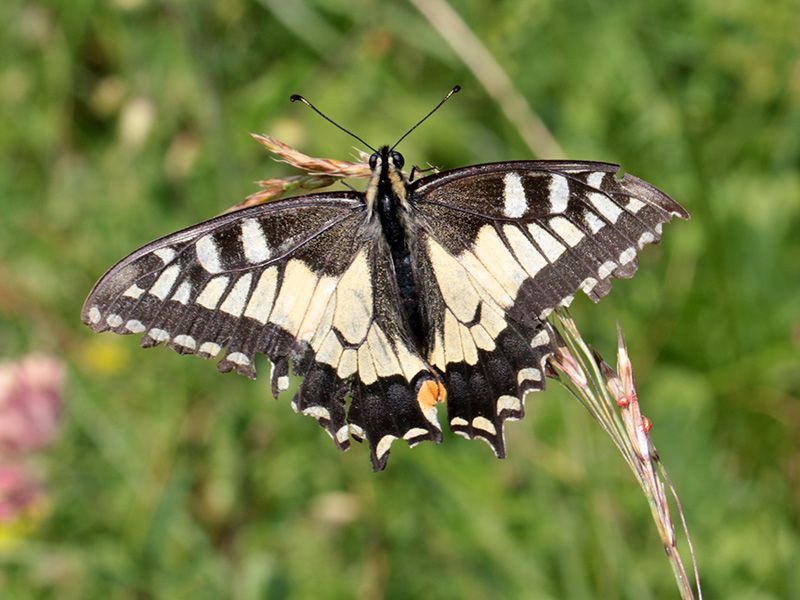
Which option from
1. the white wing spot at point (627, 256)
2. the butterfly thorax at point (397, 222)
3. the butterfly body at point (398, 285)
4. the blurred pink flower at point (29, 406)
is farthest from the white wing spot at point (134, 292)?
the blurred pink flower at point (29, 406)

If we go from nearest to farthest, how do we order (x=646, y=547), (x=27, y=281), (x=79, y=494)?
1. (x=646, y=547)
2. (x=79, y=494)
3. (x=27, y=281)

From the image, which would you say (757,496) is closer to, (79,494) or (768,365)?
(768,365)

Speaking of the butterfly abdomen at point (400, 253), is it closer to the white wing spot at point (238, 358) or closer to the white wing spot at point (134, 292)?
the white wing spot at point (238, 358)

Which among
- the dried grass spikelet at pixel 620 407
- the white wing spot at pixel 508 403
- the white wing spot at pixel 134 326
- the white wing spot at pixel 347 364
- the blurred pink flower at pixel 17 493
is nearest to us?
the dried grass spikelet at pixel 620 407

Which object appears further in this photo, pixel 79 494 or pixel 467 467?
pixel 79 494

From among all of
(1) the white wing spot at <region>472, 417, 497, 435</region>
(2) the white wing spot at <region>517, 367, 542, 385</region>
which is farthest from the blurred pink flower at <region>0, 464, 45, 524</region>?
(2) the white wing spot at <region>517, 367, 542, 385</region>

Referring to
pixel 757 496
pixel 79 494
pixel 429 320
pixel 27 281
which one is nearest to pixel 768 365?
pixel 757 496

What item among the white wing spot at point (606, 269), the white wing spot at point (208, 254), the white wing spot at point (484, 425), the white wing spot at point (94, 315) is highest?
the white wing spot at point (208, 254)
